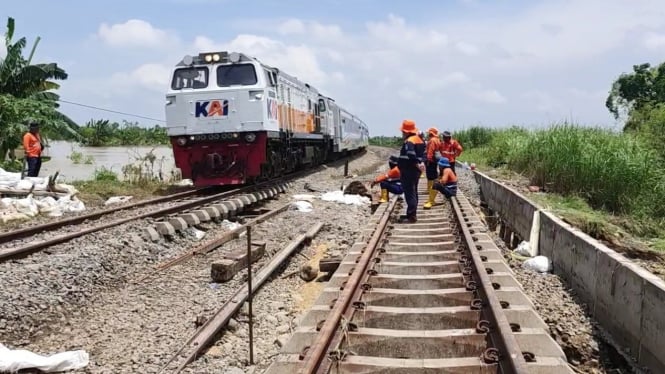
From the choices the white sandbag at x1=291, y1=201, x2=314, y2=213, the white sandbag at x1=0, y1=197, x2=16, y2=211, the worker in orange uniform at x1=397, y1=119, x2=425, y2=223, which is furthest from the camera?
the white sandbag at x1=291, y1=201, x2=314, y2=213

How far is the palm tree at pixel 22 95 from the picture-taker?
1752cm

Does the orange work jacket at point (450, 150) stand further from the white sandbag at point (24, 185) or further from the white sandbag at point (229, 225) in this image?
the white sandbag at point (24, 185)

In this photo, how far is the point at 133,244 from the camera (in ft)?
27.3

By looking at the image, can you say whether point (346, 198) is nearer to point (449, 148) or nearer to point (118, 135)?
point (449, 148)

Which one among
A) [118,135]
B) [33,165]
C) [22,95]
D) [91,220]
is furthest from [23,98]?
[118,135]

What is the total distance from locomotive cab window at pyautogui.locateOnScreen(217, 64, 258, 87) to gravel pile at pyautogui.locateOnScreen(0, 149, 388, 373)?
6337 millimetres

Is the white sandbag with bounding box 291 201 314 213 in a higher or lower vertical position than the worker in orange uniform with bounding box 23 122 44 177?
lower

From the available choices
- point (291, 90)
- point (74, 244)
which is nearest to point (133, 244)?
point (74, 244)

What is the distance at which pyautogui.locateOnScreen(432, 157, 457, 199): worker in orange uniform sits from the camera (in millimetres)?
11373

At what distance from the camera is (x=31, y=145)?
47.6 ft

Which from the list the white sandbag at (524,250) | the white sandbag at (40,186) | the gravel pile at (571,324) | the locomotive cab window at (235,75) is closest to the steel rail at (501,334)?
the gravel pile at (571,324)

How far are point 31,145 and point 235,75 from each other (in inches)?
201

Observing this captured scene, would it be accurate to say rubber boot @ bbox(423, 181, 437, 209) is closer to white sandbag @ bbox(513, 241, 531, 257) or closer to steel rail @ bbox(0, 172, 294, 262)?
white sandbag @ bbox(513, 241, 531, 257)

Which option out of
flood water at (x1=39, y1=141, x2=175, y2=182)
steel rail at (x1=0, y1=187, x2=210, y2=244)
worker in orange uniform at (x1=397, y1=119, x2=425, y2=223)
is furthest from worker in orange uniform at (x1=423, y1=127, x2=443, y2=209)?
flood water at (x1=39, y1=141, x2=175, y2=182)
